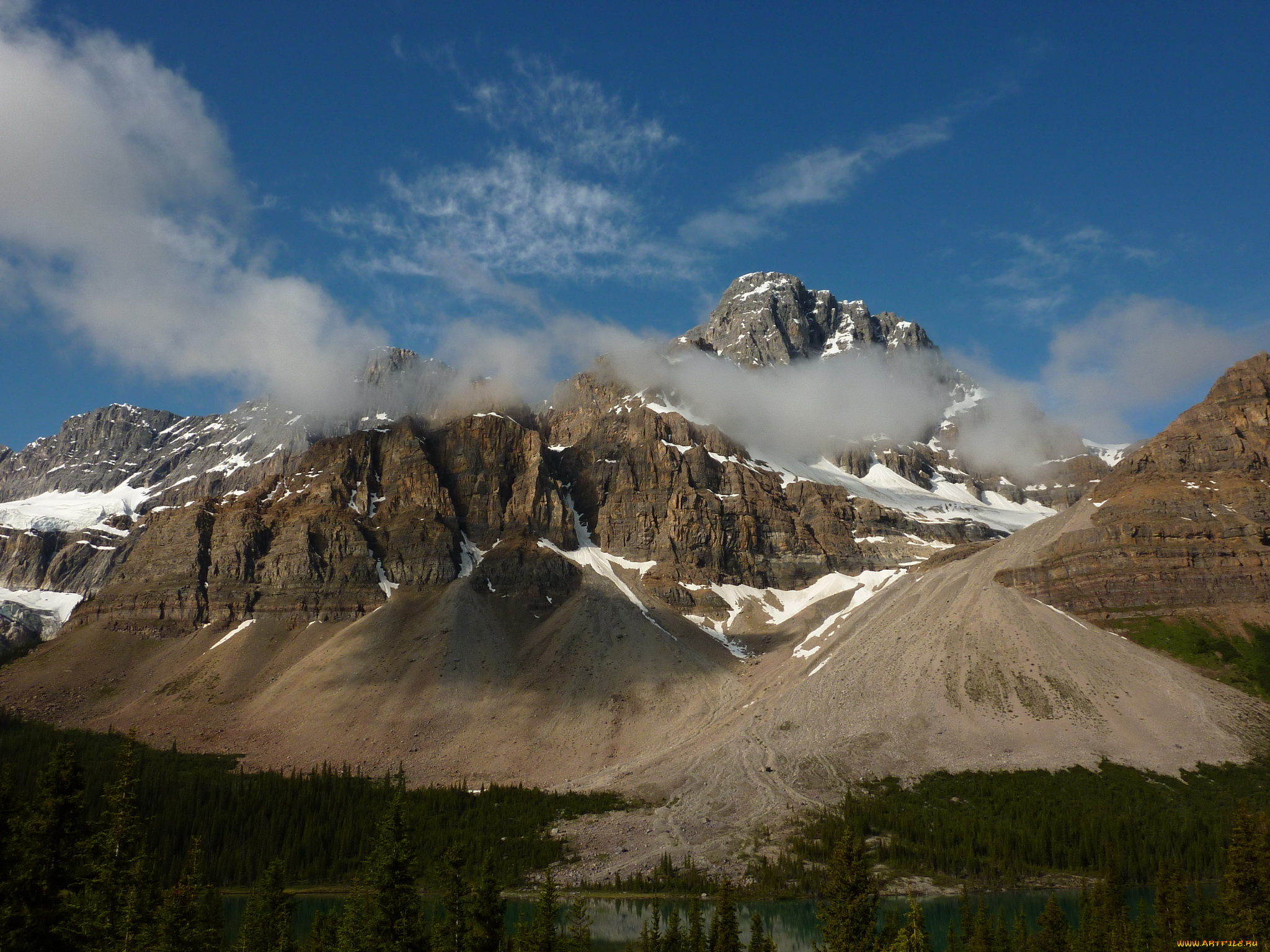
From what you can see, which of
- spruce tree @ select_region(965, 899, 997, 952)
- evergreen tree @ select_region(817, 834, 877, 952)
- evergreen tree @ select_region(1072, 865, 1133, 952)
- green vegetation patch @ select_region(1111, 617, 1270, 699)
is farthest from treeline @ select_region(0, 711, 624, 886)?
green vegetation patch @ select_region(1111, 617, 1270, 699)

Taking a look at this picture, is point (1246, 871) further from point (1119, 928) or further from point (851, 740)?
point (851, 740)

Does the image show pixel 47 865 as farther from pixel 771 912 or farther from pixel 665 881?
pixel 665 881

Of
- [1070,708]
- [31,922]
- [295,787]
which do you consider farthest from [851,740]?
[31,922]

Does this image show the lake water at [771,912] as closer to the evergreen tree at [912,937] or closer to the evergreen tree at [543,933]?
the evergreen tree at [543,933]

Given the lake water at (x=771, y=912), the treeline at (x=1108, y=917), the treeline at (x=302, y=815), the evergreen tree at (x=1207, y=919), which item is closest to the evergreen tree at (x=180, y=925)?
the treeline at (x=1108, y=917)

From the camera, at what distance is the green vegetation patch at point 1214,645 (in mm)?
165500

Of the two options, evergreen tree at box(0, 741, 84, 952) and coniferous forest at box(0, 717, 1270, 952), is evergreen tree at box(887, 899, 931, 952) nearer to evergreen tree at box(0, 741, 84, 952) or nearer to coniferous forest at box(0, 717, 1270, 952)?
coniferous forest at box(0, 717, 1270, 952)

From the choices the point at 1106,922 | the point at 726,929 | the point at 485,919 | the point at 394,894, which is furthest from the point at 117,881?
the point at 1106,922

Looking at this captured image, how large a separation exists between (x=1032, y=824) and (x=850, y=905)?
97.1 metres

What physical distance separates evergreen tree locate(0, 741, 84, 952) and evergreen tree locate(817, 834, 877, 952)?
30.4 metres

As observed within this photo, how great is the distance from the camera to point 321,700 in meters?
191

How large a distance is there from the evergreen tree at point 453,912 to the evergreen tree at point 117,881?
15.2 meters

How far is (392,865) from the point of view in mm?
44125

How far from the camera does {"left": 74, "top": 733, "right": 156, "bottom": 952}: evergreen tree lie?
36062 millimetres
